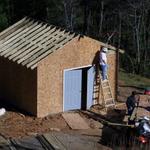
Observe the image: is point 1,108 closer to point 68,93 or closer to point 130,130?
point 68,93

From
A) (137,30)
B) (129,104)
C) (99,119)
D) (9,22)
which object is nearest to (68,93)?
(99,119)

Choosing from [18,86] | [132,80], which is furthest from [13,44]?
[132,80]

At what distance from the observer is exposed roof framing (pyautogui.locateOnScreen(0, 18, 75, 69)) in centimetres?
2617

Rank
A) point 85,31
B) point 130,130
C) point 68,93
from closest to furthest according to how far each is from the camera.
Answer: point 130,130, point 68,93, point 85,31

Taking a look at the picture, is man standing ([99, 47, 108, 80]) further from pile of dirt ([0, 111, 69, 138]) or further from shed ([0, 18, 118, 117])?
pile of dirt ([0, 111, 69, 138])

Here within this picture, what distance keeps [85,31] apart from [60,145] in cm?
2443

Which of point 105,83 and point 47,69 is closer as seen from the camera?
point 47,69

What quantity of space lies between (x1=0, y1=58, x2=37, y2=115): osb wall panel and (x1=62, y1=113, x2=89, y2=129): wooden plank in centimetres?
139

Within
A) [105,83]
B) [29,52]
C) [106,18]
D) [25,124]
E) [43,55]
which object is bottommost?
[25,124]

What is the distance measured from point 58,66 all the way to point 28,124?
2.81 metres

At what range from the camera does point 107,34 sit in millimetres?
45344

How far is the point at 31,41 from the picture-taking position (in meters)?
27.6

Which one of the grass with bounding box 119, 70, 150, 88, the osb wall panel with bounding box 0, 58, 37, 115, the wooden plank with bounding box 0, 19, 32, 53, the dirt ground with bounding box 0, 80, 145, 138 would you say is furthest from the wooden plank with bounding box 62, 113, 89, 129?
the grass with bounding box 119, 70, 150, 88

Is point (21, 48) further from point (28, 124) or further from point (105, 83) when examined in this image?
point (105, 83)
